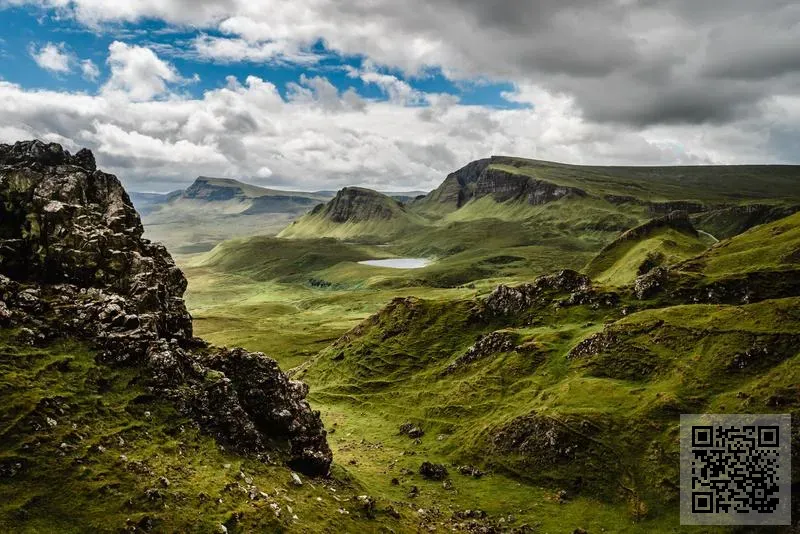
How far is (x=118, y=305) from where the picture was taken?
63781 millimetres

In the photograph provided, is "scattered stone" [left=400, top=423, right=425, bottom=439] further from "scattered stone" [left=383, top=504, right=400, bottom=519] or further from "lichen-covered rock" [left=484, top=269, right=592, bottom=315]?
"lichen-covered rock" [left=484, top=269, right=592, bottom=315]

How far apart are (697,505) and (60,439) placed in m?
77.0

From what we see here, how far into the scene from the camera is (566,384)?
323ft

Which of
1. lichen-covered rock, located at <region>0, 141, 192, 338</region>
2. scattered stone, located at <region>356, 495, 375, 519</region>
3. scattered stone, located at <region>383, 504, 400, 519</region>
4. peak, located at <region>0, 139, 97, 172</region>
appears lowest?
scattered stone, located at <region>383, 504, 400, 519</region>

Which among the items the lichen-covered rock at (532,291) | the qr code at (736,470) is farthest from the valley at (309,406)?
the lichen-covered rock at (532,291)

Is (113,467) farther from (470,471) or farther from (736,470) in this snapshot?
(736,470)

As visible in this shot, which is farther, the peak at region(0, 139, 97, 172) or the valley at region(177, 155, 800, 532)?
the peak at region(0, 139, 97, 172)

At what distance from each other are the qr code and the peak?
348ft

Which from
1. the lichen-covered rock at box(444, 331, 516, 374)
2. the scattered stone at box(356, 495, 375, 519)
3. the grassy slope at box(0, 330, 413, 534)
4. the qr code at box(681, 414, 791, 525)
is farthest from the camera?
the lichen-covered rock at box(444, 331, 516, 374)

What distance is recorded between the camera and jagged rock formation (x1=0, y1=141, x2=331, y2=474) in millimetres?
60969

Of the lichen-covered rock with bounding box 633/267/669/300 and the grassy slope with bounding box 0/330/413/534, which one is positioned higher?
the lichen-covered rock with bounding box 633/267/669/300

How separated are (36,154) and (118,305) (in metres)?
36.8

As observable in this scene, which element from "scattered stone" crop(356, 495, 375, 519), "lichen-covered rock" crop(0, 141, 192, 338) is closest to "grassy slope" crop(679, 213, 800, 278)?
"scattered stone" crop(356, 495, 375, 519)

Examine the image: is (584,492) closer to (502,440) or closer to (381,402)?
(502,440)
